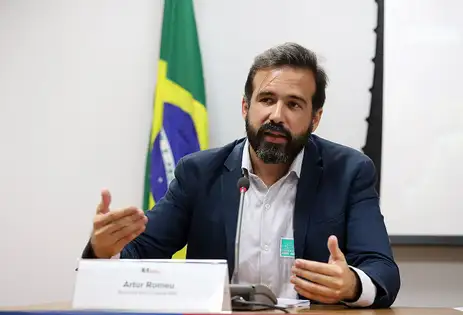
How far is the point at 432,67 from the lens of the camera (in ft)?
8.59

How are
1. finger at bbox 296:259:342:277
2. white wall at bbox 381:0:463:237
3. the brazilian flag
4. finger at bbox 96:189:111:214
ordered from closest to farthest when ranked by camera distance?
finger at bbox 296:259:342:277, finger at bbox 96:189:111:214, white wall at bbox 381:0:463:237, the brazilian flag

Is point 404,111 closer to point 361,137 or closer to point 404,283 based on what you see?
point 361,137

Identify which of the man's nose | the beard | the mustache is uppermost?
the man's nose

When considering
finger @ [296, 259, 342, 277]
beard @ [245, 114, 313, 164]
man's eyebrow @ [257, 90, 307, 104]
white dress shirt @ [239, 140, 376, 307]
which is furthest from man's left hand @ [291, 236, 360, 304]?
man's eyebrow @ [257, 90, 307, 104]

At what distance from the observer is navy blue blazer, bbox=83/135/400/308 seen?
183cm

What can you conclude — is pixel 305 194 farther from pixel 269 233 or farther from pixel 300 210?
pixel 269 233

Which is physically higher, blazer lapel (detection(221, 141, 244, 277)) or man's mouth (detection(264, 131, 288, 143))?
man's mouth (detection(264, 131, 288, 143))

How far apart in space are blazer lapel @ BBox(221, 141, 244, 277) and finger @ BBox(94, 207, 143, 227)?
46 centimetres

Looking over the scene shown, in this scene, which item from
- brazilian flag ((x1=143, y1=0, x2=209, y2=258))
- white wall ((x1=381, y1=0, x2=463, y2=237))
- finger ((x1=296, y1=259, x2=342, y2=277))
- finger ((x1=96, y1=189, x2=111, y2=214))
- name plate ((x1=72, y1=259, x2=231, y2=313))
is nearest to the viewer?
name plate ((x1=72, y1=259, x2=231, y2=313))

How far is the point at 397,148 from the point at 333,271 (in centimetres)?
135

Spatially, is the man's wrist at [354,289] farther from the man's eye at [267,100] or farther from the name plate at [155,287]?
the man's eye at [267,100]

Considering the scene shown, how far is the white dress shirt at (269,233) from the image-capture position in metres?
1.87

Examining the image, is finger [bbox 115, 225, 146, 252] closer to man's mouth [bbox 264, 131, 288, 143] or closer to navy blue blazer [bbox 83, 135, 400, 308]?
navy blue blazer [bbox 83, 135, 400, 308]

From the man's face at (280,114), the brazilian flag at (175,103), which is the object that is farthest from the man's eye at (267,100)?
the brazilian flag at (175,103)
